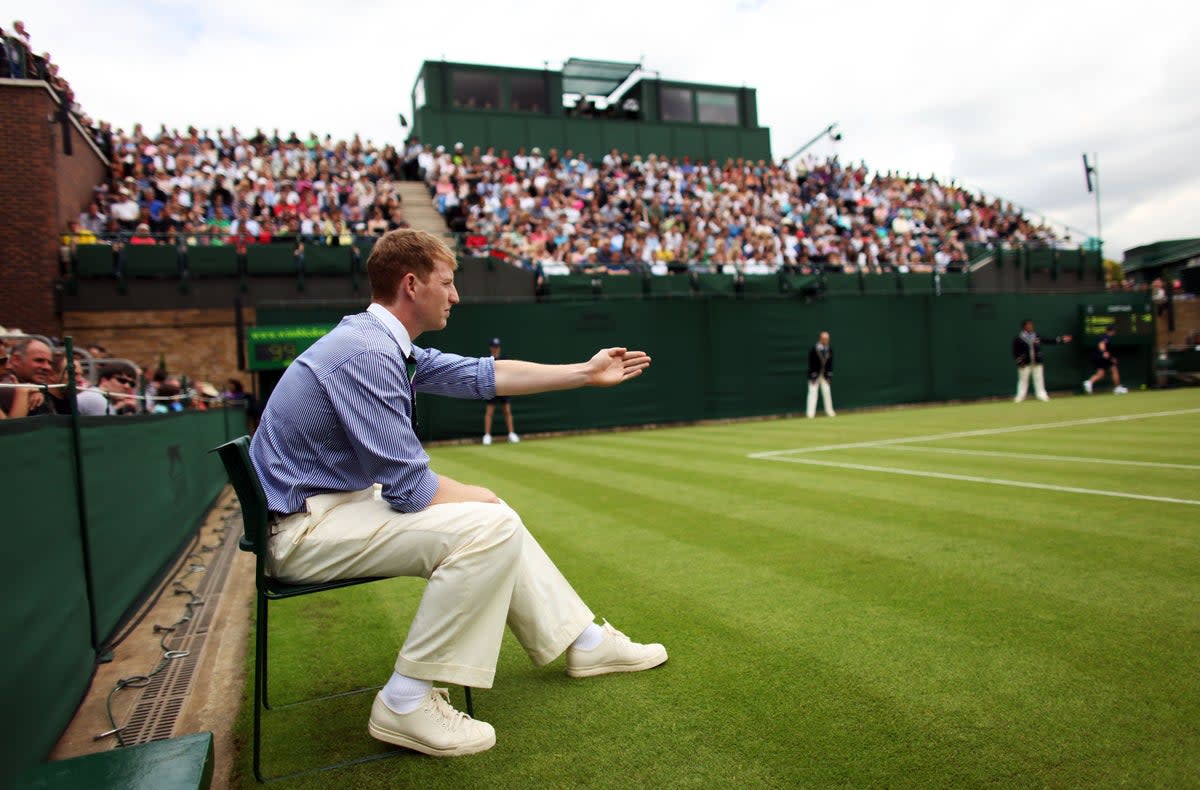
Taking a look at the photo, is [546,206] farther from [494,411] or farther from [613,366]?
[613,366]

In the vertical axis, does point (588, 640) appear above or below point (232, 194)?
below

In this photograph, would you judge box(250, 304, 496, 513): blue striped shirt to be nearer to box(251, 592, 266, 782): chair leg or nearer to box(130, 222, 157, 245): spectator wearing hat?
box(251, 592, 266, 782): chair leg

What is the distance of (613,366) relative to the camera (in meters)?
3.34

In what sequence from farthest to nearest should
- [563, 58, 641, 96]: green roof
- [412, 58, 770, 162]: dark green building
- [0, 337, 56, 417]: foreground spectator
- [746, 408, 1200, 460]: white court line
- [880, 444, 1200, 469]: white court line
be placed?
[563, 58, 641, 96]: green roof
[412, 58, 770, 162]: dark green building
[746, 408, 1200, 460]: white court line
[880, 444, 1200, 469]: white court line
[0, 337, 56, 417]: foreground spectator

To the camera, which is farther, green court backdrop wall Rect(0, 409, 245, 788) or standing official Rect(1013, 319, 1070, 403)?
standing official Rect(1013, 319, 1070, 403)

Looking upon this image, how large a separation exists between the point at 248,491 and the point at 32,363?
391 cm

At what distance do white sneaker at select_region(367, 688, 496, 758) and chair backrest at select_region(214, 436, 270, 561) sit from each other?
717mm

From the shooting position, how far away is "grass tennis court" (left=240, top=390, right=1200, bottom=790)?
2615 mm

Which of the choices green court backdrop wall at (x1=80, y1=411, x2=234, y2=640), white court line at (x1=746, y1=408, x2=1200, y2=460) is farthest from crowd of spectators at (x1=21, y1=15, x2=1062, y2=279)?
green court backdrop wall at (x1=80, y1=411, x2=234, y2=640)

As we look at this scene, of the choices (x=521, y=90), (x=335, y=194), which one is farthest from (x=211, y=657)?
(x=521, y=90)

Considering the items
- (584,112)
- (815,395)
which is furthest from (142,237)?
(584,112)

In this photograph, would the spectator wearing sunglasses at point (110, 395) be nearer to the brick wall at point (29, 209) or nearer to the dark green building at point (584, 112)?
the brick wall at point (29, 209)

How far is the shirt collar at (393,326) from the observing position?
9.52 ft

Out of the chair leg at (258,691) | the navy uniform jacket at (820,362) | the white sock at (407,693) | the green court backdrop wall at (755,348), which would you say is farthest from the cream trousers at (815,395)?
the chair leg at (258,691)
